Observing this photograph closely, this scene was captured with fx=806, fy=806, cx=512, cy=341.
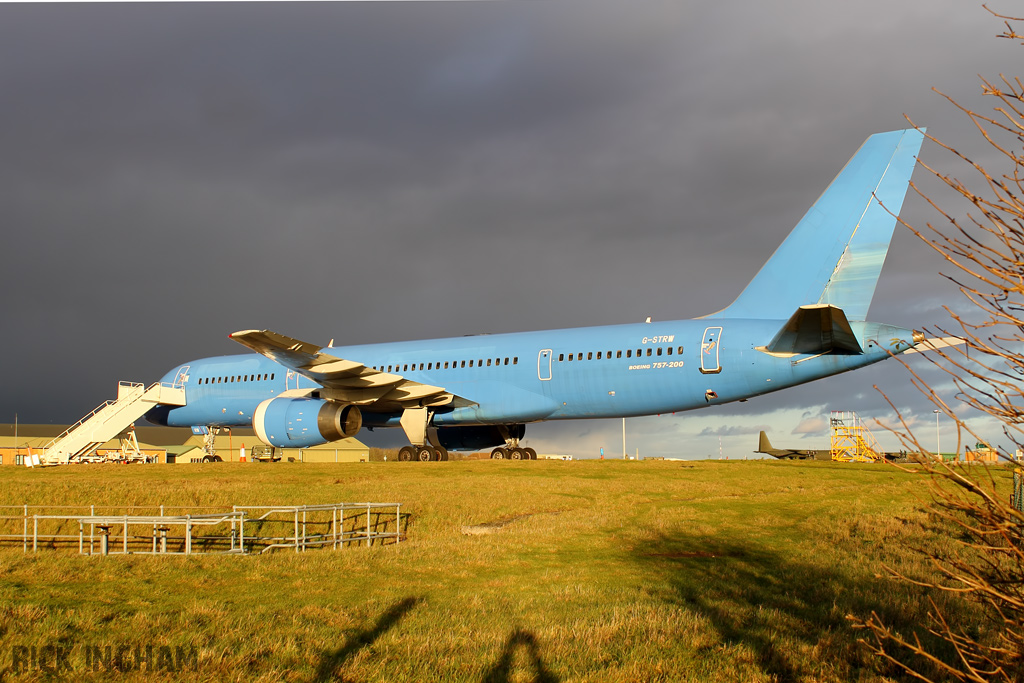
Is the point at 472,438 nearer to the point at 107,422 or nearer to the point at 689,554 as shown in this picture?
the point at 107,422

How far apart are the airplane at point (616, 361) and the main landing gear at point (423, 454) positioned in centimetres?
5

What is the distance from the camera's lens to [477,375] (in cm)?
2938

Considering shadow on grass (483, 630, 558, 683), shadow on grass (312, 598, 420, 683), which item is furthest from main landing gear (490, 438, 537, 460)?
shadow on grass (483, 630, 558, 683)

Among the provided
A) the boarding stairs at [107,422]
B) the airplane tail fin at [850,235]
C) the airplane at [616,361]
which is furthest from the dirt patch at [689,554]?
the boarding stairs at [107,422]

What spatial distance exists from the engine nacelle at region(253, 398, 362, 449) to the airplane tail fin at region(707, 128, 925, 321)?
14.3 meters

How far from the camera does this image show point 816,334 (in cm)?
2150

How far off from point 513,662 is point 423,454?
892 inches

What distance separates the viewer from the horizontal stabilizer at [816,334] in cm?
2022

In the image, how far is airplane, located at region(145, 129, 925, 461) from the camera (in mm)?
22266

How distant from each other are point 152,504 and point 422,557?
1279 cm

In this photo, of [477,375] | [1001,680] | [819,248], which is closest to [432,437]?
[477,375]

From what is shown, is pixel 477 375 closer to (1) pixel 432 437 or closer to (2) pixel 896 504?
(1) pixel 432 437

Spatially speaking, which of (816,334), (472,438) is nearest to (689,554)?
(816,334)

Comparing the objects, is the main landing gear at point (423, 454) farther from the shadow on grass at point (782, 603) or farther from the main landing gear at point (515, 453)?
the shadow on grass at point (782, 603)
